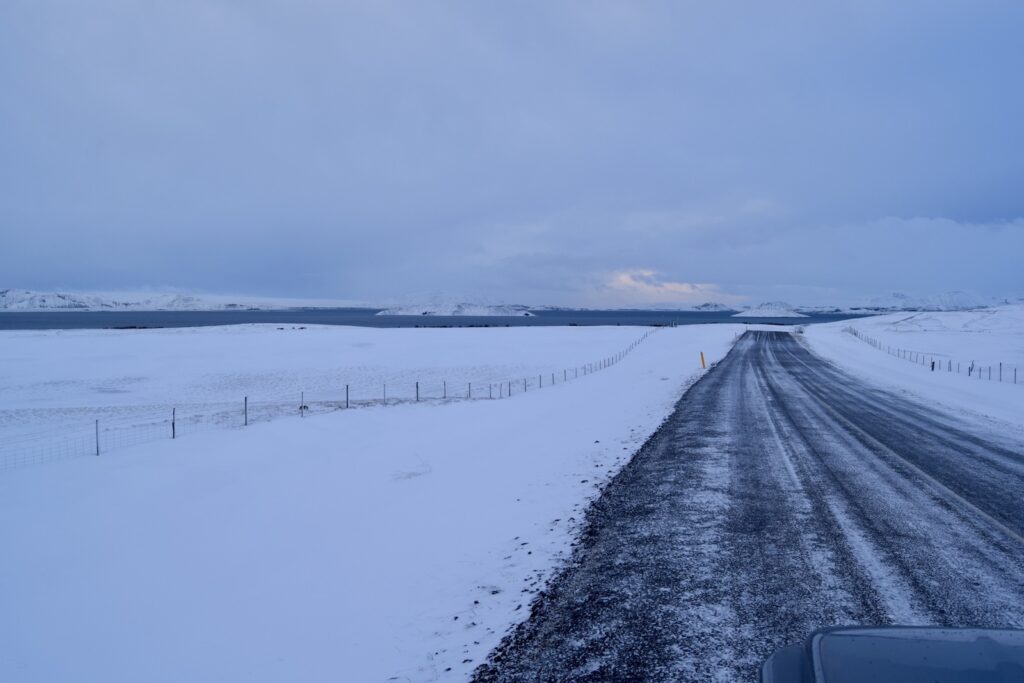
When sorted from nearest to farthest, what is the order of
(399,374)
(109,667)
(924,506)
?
(109,667), (924,506), (399,374)

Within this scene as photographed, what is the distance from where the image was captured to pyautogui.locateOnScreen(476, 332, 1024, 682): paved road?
5.27 m

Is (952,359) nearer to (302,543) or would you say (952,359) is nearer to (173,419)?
(302,543)

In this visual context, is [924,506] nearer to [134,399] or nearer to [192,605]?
[192,605]

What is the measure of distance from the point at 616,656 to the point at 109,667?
518cm

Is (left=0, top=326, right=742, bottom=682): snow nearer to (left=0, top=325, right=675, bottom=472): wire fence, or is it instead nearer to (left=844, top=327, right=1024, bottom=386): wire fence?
(left=0, top=325, right=675, bottom=472): wire fence

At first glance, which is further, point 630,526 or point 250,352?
point 250,352

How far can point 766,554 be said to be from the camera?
7.24 metres

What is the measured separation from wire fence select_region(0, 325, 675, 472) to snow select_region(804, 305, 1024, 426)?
18.2 metres

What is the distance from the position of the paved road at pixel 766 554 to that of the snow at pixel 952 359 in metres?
9.79

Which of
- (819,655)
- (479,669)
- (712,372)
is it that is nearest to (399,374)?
(712,372)

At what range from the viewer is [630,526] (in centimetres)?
847

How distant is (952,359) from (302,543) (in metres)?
55.7

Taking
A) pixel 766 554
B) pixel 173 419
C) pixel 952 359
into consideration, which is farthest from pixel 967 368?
pixel 173 419

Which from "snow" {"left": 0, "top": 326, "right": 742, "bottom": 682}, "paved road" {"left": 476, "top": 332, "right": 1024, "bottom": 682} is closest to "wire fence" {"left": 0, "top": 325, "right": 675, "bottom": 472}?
"snow" {"left": 0, "top": 326, "right": 742, "bottom": 682}
